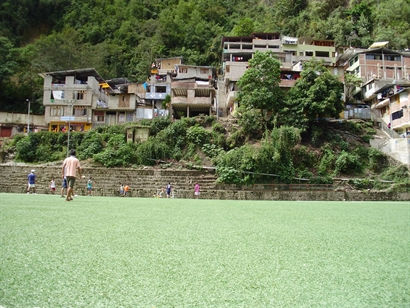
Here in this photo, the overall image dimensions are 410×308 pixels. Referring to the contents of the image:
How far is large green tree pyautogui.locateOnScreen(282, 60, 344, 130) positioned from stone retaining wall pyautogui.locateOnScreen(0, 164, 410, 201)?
23.1 ft

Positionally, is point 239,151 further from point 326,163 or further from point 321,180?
point 326,163

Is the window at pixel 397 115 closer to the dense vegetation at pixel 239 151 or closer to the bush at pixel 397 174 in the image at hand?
the dense vegetation at pixel 239 151

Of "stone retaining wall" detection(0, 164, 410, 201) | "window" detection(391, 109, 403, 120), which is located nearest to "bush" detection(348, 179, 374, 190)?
"stone retaining wall" detection(0, 164, 410, 201)

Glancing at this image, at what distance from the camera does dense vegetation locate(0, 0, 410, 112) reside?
39812 mm

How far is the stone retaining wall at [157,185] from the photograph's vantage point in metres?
18.8

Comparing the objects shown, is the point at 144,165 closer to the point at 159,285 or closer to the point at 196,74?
the point at 196,74

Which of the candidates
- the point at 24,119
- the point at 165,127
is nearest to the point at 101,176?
the point at 165,127

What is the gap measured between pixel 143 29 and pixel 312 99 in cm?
4099

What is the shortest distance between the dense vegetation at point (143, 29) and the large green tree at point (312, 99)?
23270 mm

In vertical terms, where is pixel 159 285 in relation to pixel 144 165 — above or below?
below

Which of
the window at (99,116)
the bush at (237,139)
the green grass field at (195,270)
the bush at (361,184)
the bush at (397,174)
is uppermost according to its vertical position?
the window at (99,116)

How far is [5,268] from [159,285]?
103 cm

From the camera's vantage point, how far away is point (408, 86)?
28.4m

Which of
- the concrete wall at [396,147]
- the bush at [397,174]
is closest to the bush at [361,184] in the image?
the bush at [397,174]
